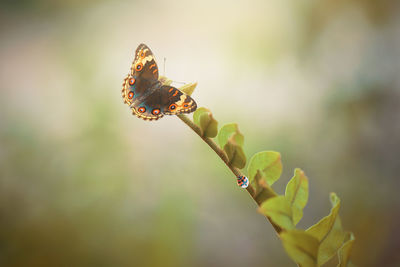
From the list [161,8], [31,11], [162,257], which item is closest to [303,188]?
[162,257]

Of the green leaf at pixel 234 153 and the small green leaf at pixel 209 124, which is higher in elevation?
the small green leaf at pixel 209 124

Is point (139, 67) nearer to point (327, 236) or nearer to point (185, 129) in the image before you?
point (327, 236)

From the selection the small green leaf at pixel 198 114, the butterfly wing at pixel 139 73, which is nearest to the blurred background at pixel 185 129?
the butterfly wing at pixel 139 73

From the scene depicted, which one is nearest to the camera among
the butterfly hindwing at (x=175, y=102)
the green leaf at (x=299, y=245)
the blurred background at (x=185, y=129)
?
the green leaf at (x=299, y=245)

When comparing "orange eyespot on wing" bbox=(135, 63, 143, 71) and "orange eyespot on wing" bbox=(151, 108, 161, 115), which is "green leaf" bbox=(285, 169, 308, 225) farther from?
"orange eyespot on wing" bbox=(135, 63, 143, 71)

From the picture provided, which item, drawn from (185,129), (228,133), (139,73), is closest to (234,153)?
(228,133)

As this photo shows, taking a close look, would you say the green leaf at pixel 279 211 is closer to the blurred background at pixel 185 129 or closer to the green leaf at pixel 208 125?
the green leaf at pixel 208 125
